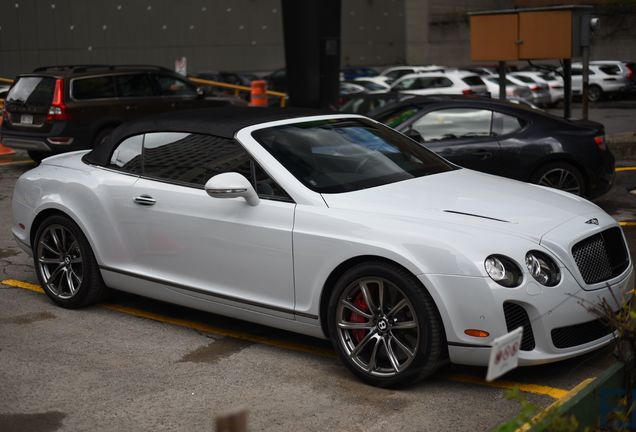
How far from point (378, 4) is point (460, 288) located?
1969 inches

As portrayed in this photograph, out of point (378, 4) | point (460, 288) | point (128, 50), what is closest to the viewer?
point (460, 288)

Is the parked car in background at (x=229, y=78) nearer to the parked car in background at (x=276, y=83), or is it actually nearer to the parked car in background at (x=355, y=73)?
the parked car in background at (x=276, y=83)

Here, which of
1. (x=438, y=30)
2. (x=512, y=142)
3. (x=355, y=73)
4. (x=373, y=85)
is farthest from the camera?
(x=438, y=30)

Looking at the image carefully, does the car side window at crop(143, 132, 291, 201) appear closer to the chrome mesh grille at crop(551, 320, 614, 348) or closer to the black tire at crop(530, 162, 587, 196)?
the chrome mesh grille at crop(551, 320, 614, 348)

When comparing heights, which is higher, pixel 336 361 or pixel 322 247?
pixel 322 247

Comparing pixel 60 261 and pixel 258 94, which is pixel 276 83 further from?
pixel 60 261

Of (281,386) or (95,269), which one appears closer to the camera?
(281,386)

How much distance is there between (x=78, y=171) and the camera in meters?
7.20

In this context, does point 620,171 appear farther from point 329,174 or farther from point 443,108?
point 329,174

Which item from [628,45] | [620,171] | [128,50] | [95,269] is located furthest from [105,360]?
[628,45]

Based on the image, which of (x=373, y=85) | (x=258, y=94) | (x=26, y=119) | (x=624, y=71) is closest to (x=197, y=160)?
(x=26, y=119)

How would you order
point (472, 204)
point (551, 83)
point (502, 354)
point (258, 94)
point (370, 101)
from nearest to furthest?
point (502, 354) < point (472, 204) < point (370, 101) < point (258, 94) < point (551, 83)

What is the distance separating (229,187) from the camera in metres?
5.78

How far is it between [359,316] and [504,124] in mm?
5512
